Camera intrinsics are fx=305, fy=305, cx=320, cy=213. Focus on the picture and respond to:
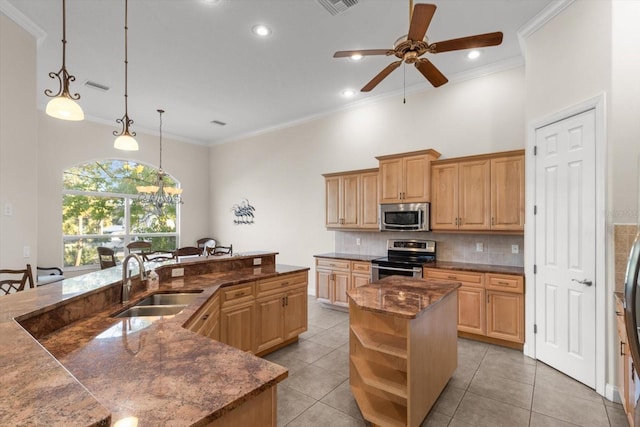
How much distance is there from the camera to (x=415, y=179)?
437 cm

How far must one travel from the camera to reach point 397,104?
16.5 feet

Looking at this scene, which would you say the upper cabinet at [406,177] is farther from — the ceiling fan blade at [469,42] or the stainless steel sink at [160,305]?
the stainless steel sink at [160,305]

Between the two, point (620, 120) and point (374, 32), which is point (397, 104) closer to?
point (374, 32)

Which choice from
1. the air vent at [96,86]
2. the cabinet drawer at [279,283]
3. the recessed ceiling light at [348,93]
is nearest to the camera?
the cabinet drawer at [279,283]

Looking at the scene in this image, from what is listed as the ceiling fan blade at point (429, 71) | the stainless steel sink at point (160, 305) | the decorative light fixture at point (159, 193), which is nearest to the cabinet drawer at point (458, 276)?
the ceiling fan blade at point (429, 71)

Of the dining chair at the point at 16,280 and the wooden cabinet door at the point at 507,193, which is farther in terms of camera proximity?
the wooden cabinet door at the point at 507,193

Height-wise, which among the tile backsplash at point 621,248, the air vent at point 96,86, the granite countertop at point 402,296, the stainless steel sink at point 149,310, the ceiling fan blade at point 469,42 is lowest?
the stainless steel sink at point 149,310

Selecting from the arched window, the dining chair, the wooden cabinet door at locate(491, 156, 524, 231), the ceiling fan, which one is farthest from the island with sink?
the arched window

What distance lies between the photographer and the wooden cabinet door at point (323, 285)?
16.7 ft

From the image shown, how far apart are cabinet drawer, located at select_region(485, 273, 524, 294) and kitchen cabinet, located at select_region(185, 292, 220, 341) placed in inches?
119

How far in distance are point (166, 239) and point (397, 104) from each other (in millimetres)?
6009

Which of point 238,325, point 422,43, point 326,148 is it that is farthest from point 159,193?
point 422,43

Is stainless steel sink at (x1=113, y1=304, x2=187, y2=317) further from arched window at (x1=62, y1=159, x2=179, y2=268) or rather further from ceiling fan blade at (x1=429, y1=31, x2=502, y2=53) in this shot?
arched window at (x1=62, y1=159, x2=179, y2=268)

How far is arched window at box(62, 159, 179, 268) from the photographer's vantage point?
593 cm
